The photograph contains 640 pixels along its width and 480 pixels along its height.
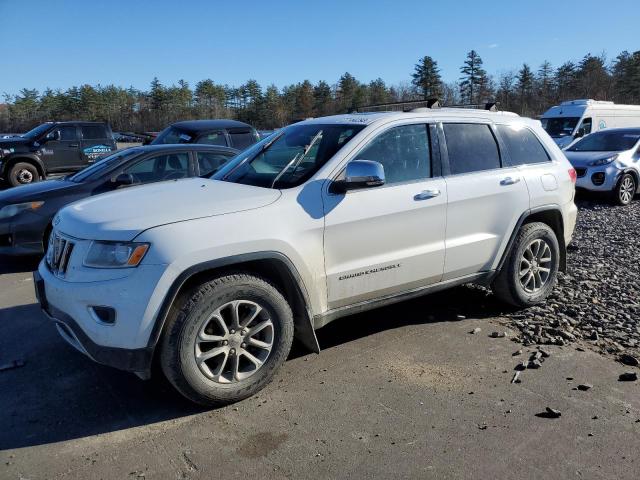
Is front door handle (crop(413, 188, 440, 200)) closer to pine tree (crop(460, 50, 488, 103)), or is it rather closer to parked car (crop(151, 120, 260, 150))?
parked car (crop(151, 120, 260, 150))

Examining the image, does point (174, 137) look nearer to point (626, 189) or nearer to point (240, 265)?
point (240, 265)

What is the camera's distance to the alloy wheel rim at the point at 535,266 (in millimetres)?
4918

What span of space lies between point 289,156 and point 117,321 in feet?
5.90

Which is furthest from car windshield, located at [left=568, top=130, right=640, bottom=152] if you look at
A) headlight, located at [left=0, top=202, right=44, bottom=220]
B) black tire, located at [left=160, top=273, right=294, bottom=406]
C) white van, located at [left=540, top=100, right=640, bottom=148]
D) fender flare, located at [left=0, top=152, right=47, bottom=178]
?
fender flare, located at [left=0, top=152, right=47, bottom=178]

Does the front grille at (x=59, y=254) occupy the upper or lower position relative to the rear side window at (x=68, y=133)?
lower

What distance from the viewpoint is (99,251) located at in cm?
316

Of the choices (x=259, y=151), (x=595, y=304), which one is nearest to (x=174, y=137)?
(x=259, y=151)

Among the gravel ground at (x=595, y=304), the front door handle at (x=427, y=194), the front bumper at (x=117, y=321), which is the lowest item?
the gravel ground at (x=595, y=304)

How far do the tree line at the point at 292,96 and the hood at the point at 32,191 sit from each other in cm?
4549

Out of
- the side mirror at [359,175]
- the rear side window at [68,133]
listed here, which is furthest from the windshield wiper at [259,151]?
the rear side window at [68,133]

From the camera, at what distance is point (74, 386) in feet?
12.0

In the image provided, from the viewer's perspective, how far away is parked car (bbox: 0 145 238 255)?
643 cm

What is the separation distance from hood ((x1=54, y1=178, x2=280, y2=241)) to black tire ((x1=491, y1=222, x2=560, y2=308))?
2352 mm

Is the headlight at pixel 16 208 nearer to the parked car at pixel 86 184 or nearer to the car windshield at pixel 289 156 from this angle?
the parked car at pixel 86 184
